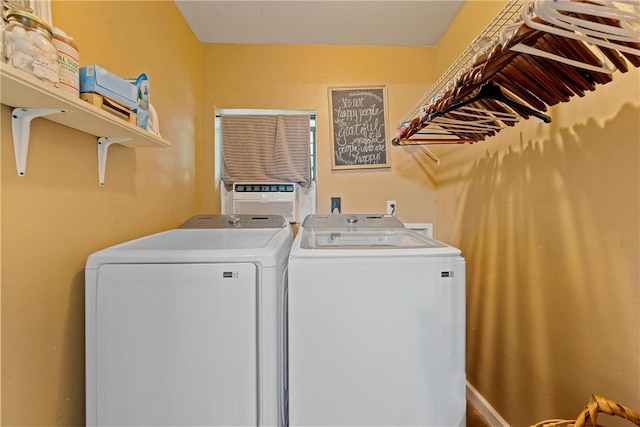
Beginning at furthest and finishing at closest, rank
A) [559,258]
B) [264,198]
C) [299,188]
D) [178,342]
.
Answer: [299,188] < [264,198] < [559,258] < [178,342]

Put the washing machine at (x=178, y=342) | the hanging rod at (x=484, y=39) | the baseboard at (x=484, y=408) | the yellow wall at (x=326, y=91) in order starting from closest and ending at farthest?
the hanging rod at (x=484, y=39), the washing machine at (x=178, y=342), the baseboard at (x=484, y=408), the yellow wall at (x=326, y=91)

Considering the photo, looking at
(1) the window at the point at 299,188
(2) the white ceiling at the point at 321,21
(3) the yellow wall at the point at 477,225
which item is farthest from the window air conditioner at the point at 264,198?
(2) the white ceiling at the point at 321,21

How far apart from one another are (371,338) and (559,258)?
2.75 ft

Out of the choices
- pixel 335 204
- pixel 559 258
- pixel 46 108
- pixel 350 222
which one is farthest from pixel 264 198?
pixel 559 258

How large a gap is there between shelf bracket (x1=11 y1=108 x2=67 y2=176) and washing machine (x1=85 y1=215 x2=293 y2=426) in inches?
15.1

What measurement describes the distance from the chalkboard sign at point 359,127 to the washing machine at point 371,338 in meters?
1.51

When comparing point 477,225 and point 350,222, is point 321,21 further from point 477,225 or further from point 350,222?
point 477,225

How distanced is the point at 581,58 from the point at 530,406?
144cm

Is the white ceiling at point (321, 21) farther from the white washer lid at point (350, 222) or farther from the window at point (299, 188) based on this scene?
the white washer lid at point (350, 222)

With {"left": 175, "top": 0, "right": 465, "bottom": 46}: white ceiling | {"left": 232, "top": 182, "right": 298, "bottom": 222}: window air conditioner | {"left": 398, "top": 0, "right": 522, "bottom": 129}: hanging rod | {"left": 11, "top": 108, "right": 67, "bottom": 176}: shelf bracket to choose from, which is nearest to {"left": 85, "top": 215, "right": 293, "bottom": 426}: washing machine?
{"left": 11, "top": 108, "right": 67, "bottom": 176}: shelf bracket

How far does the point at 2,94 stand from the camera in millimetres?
762

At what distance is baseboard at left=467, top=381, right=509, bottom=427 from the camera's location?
59.9 inches

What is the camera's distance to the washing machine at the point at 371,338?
101 cm

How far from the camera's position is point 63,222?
1030 millimetres
